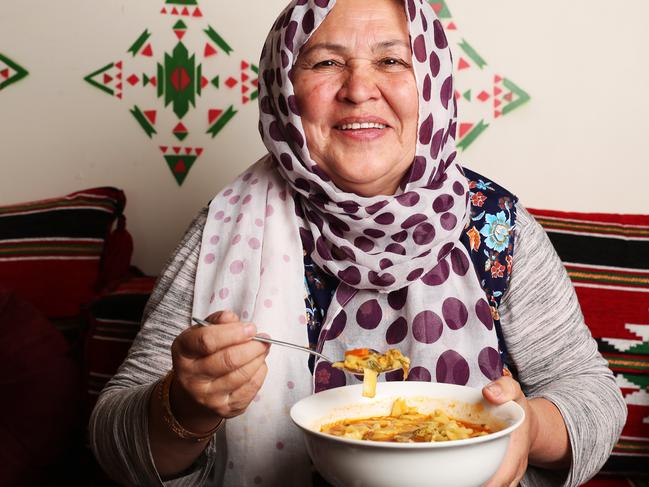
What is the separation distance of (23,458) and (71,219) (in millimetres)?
688

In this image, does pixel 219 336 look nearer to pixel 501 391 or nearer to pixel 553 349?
pixel 501 391

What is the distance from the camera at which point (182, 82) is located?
229 cm

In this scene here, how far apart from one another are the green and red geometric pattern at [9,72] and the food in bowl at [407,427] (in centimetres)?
184

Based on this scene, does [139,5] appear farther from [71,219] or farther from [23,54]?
[71,219]

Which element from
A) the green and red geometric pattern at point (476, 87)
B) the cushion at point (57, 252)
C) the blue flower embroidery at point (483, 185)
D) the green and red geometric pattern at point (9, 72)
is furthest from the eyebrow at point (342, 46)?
the green and red geometric pattern at point (9, 72)

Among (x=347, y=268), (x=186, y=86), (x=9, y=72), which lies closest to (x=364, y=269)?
(x=347, y=268)

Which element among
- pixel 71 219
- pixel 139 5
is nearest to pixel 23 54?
pixel 139 5

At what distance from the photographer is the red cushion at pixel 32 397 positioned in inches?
66.5

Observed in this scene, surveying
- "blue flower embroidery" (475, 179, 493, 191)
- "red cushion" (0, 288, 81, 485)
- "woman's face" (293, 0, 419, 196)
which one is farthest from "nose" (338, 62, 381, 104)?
"red cushion" (0, 288, 81, 485)

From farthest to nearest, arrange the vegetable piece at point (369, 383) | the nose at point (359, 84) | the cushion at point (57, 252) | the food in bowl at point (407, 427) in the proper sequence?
the cushion at point (57, 252)
the nose at point (359, 84)
the vegetable piece at point (369, 383)
the food in bowl at point (407, 427)

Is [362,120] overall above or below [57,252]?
above

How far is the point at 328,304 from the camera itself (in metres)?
1.52

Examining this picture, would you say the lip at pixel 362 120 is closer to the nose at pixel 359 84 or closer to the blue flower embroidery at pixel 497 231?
the nose at pixel 359 84

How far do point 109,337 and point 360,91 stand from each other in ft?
3.22
